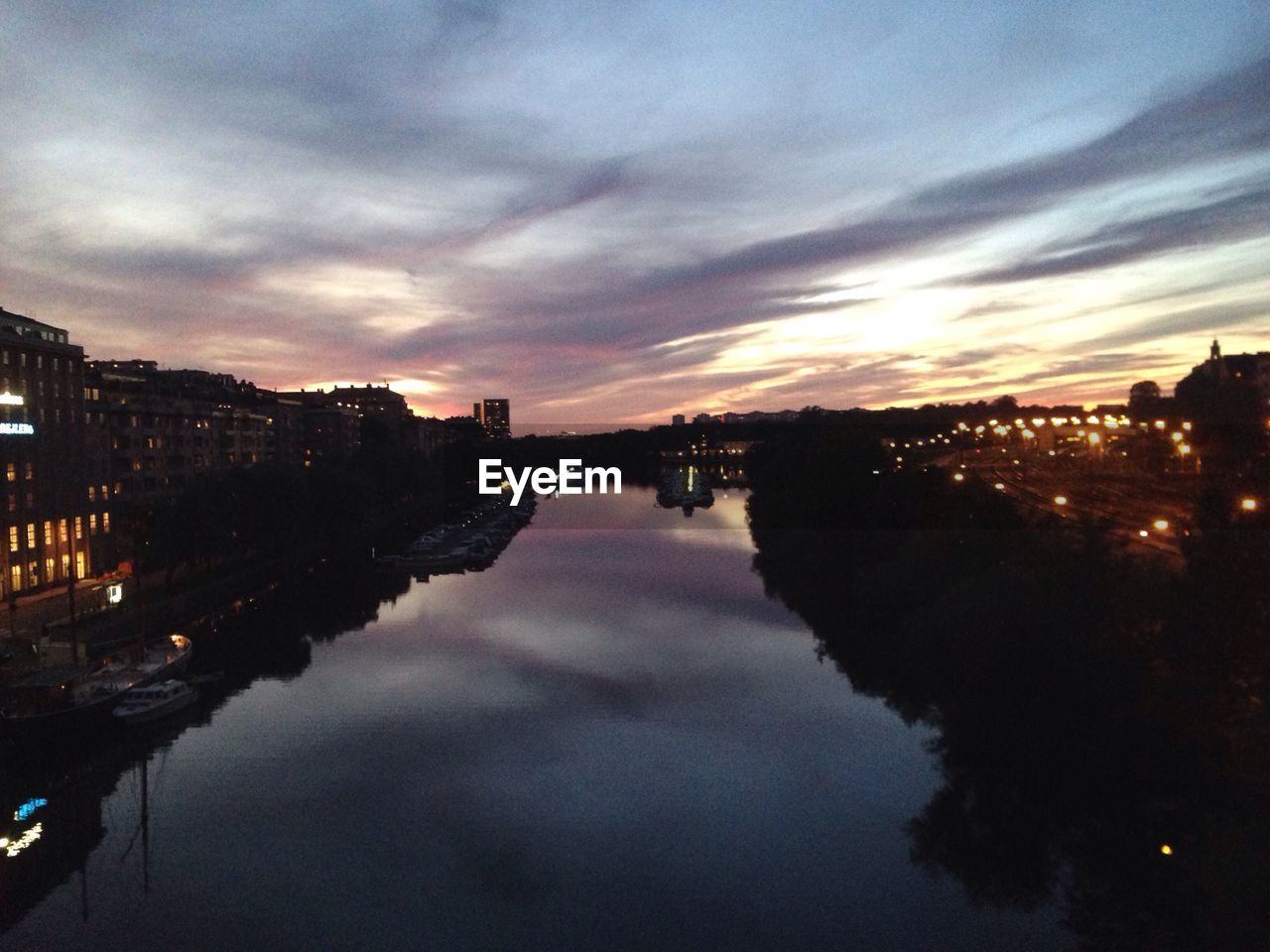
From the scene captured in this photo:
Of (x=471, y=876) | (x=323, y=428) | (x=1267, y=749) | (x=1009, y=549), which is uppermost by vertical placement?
(x=323, y=428)

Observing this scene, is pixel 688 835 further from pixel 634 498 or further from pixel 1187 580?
pixel 634 498

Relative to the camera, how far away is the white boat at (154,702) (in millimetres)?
9359

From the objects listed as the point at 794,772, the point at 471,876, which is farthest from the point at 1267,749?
the point at 471,876

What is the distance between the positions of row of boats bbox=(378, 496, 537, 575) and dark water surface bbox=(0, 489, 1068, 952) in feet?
27.4

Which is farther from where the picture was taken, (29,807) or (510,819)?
(29,807)

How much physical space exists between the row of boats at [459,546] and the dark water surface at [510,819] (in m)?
8.35

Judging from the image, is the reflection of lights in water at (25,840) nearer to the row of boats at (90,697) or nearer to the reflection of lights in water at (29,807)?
the reflection of lights in water at (29,807)

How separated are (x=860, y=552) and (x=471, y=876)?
38.7 feet

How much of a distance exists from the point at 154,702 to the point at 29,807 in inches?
76.6

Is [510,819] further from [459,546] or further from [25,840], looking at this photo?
[459,546]

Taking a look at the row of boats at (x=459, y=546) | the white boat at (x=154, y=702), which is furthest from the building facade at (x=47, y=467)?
the row of boats at (x=459, y=546)

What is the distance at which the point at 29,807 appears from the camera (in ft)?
25.0

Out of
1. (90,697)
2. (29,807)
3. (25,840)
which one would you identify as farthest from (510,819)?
(90,697)

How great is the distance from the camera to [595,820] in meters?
7.11
